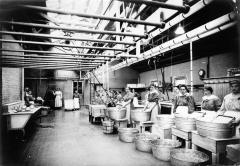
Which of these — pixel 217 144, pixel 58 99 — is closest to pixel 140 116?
pixel 217 144

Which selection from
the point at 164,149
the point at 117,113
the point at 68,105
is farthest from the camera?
the point at 68,105

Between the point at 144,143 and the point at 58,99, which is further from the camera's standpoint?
the point at 58,99

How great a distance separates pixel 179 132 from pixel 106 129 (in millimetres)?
3363

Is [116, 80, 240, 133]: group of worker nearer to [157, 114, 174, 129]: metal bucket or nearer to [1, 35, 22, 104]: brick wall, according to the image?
[157, 114, 174, 129]: metal bucket

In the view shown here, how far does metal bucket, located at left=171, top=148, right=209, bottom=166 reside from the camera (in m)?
3.03

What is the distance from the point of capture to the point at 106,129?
265 inches

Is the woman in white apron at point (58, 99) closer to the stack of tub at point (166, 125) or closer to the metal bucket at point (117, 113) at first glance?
the metal bucket at point (117, 113)

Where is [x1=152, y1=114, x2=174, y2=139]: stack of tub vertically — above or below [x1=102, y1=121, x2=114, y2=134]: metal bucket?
above

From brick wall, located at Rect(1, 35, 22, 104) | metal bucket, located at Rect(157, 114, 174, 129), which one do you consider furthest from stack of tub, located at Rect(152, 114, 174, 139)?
brick wall, located at Rect(1, 35, 22, 104)

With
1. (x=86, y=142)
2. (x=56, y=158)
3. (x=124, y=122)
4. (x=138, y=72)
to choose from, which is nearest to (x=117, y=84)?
(x=138, y=72)

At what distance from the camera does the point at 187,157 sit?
3.51 meters

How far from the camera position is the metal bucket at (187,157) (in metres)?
3.03

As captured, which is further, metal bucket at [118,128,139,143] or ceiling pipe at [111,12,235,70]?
metal bucket at [118,128,139,143]

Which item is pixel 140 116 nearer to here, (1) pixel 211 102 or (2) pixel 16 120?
(1) pixel 211 102
